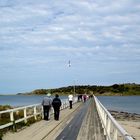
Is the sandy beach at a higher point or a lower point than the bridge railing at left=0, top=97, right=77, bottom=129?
lower

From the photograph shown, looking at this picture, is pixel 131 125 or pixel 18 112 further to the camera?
pixel 131 125

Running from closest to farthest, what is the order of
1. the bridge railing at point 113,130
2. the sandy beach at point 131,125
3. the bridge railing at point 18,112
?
the bridge railing at point 113,130, the bridge railing at point 18,112, the sandy beach at point 131,125

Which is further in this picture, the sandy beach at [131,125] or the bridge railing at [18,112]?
the sandy beach at [131,125]

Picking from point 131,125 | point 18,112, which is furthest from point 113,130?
point 131,125

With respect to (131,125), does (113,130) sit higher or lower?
higher

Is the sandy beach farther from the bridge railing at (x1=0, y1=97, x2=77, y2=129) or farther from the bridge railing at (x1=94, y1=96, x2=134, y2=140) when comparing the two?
the bridge railing at (x1=94, y1=96, x2=134, y2=140)

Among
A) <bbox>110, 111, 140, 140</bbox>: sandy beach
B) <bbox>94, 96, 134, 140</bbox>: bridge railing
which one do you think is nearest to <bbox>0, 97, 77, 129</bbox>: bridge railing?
<bbox>94, 96, 134, 140</bbox>: bridge railing

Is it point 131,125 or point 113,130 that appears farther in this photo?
point 131,125

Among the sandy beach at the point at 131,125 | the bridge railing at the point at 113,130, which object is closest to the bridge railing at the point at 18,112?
the bridge railing at the point at 113,130

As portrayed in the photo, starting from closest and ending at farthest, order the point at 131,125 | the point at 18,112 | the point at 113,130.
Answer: the point at 113,130
the point at 18,112
the point at 131,125

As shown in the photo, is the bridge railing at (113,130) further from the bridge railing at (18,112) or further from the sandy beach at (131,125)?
the sandy beach at (131,125)

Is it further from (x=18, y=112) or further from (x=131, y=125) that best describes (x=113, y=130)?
(x=131, y=125)

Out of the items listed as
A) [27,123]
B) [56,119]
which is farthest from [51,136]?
[56,119]

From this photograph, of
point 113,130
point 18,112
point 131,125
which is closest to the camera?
point 113,130
